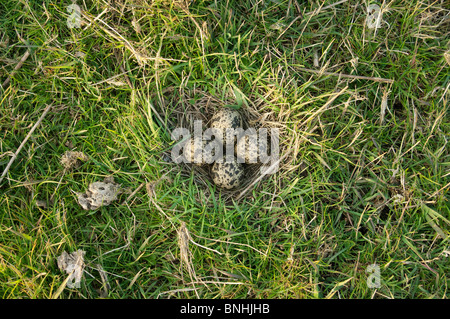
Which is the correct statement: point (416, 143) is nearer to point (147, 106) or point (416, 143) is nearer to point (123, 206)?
point (147, 106)

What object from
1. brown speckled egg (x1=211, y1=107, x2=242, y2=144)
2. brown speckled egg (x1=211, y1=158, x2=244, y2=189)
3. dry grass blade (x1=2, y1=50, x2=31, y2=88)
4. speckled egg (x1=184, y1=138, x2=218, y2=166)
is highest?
dry grass blade (x1=2, y1=50, x2=31, y2=88)

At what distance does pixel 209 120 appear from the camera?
109 inches

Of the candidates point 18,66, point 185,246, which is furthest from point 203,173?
point 18,66

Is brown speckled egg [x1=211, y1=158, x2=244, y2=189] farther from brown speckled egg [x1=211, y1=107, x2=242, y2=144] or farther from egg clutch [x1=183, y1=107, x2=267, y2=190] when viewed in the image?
brown speckled egg [x1=211, y1=107, x2=242, y2=144]

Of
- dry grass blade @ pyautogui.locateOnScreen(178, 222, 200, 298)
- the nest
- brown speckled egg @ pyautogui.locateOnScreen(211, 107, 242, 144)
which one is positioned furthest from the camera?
the nest

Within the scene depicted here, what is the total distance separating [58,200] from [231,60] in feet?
5.75

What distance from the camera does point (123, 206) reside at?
2.63 meters

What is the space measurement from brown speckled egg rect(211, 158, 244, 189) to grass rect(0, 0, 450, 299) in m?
0.14

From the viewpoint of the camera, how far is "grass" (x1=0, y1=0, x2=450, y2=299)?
2.56m

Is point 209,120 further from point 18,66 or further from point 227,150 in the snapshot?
point 18,66

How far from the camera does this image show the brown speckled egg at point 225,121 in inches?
101

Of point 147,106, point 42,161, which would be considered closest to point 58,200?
point 42,161

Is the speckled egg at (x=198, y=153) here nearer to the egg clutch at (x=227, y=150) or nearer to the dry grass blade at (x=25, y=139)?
the egg clutch at (x=227, y=150)

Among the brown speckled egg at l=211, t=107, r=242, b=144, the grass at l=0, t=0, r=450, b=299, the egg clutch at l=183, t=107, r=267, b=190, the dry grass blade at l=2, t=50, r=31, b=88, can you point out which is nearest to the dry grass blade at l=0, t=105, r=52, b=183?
the grass at l=0, t=0, r=450, b=299
